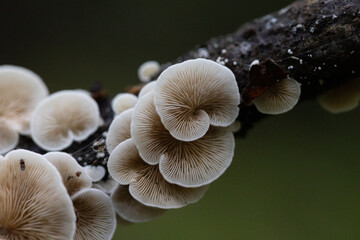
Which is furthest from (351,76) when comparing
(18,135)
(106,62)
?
(106,62)

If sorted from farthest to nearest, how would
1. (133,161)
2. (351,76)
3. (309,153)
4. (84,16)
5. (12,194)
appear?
(84,16)
(309,153)
(351,76)
(133,161)
(12,194)

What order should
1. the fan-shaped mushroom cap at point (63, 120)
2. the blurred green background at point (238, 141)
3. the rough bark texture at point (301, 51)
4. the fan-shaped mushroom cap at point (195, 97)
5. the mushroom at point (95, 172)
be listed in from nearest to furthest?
the fan-shaped mushroom cap at point (195, 97)
the rough bark texture at point (301, 51)
the mushroom at point (95, 172)
the fan-shaped mushroom cap at point (63, 120)
the blurred green background at point (238, 141)

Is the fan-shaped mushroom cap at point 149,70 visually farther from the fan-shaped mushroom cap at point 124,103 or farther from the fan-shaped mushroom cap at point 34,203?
the fan-shaped mushroom cap at point 34,203

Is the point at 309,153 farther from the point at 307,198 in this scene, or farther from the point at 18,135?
the point at 18,135

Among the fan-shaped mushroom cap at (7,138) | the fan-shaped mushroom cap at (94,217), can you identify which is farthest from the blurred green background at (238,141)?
the fan-shaped mushroom cap at (7,138)

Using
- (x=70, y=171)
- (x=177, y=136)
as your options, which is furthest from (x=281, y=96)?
(x=70, y=171)

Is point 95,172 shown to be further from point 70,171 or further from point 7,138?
point 7,138
